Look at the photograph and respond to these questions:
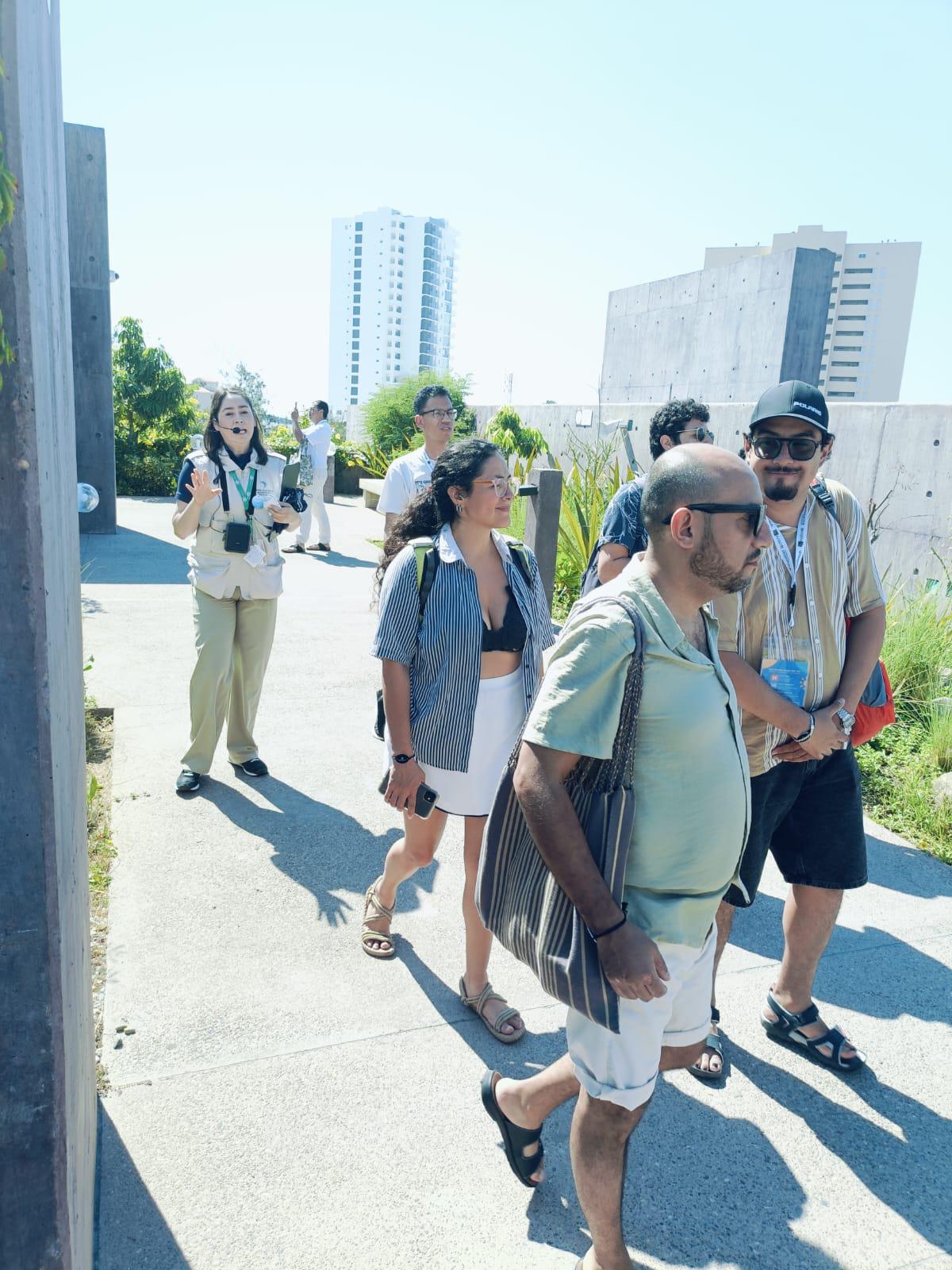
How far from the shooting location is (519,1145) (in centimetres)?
251

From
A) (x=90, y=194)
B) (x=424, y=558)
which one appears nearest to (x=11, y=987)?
(x=424, y=558)

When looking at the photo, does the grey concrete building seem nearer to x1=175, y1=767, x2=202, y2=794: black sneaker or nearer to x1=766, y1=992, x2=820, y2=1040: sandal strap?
x1=175, y1=767, x2=202, y2=794: black sneaker

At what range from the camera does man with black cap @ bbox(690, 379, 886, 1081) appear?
2.96 m

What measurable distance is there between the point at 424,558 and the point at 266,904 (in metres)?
1.75

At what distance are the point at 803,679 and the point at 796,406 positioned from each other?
33.6 inches

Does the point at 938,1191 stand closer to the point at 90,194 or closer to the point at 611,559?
the point at 611,559

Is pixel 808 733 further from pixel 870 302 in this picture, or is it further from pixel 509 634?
pixel 870 302

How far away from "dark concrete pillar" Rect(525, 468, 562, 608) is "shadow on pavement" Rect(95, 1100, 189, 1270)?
5704mm

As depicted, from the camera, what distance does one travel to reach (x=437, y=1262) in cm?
231

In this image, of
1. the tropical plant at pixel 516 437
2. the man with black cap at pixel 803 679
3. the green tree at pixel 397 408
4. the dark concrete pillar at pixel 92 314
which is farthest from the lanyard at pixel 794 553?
the green tree at pixel 397 408

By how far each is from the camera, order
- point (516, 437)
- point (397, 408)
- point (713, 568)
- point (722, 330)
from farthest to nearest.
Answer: point (722, 330)
point (397, 408)
point (516, 437)
point (713, 568)

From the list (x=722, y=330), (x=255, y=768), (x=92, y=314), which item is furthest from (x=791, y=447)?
(x=722, y=330)

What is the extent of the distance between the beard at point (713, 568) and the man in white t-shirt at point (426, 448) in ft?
11.6

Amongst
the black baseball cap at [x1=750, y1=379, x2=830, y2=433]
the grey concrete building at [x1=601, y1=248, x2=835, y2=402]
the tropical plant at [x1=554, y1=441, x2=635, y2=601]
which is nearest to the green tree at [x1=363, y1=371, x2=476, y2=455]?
the tropical plant at [x1=554, y1=441, x2=635, y2=601]
